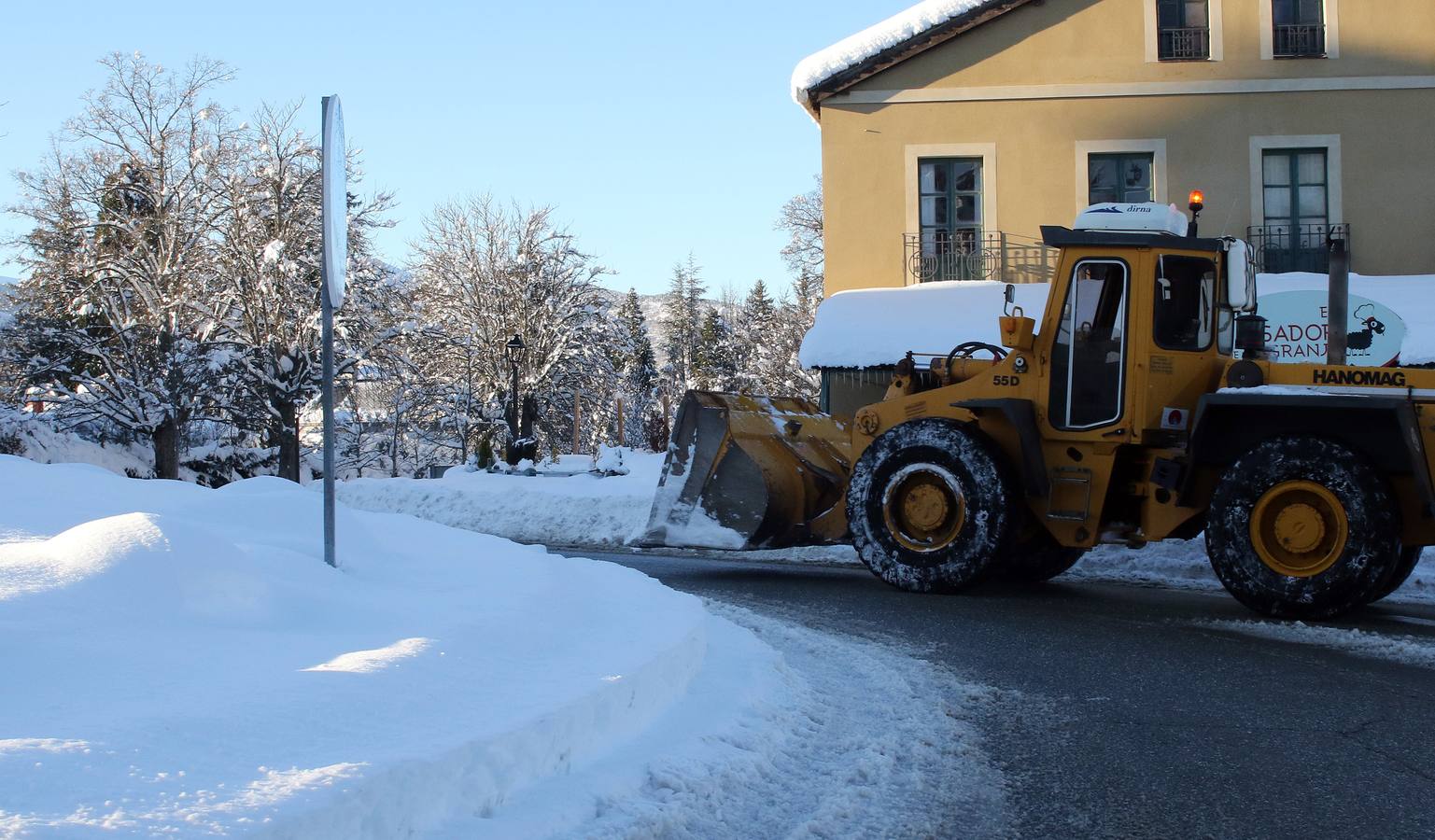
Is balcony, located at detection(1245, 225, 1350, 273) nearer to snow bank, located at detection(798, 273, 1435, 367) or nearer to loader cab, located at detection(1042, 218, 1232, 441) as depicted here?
snow bank, located at detection(798, 273, 1435, 367)

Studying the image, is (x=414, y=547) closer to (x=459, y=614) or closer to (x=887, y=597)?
(x=459, y=614)

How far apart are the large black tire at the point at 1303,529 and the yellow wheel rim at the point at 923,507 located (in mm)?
1950

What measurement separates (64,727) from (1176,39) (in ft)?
64.4

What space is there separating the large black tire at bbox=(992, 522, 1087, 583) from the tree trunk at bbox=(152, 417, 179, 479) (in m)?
27.7

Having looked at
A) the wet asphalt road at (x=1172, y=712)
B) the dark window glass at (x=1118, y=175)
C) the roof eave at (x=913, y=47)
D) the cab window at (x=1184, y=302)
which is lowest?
the wet asphalt road at (x=1172, y=712)

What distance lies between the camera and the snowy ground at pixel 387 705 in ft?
9.84

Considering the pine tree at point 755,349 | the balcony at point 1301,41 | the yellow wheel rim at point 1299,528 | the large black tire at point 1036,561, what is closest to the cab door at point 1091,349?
the yellow wheel rim at point 1299,528

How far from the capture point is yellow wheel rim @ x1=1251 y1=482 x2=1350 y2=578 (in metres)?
8.03

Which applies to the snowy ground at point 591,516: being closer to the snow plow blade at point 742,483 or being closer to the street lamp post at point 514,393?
the snow plow blade at point 742,483

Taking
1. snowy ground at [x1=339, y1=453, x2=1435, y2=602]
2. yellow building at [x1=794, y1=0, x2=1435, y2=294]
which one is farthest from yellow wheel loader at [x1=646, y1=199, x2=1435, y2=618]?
yellow building at [x1=794, y1=0, x2=1435, y2=294]

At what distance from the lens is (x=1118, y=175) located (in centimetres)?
1959

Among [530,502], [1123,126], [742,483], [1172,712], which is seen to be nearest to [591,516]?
[530,502]

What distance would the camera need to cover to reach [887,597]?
960 centimetres

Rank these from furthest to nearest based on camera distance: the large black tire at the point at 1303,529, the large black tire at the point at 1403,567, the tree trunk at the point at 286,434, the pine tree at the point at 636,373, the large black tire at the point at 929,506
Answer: the pine tree at the point at 636,373 → the tree trunk at the point at 286,434 → the large black tire at the point at 929,506 → the large black tire at the point at 1403,567 → the large black tire at the point at 1303,529
